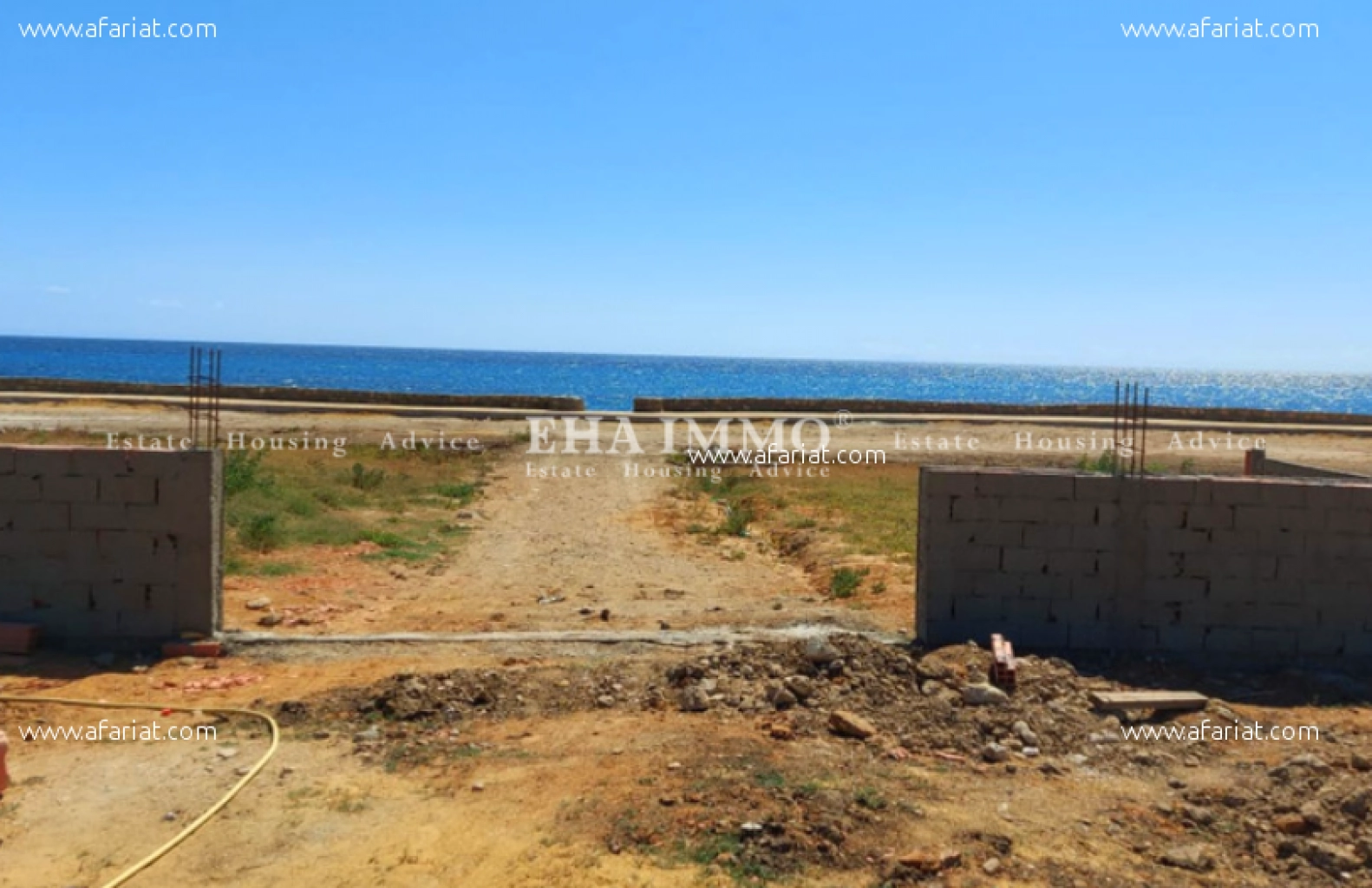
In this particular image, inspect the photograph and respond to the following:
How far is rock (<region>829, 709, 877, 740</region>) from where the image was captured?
20.9 ft

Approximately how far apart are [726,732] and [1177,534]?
4.26 metres

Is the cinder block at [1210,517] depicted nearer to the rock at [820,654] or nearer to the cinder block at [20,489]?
the rock at [820,654]

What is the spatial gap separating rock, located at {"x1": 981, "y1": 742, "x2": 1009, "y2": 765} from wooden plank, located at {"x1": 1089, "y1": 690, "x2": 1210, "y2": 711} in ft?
4.14

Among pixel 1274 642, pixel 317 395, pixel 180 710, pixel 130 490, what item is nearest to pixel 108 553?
pixel 130 490

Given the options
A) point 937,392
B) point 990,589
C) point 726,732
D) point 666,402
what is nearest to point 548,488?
point 990,589

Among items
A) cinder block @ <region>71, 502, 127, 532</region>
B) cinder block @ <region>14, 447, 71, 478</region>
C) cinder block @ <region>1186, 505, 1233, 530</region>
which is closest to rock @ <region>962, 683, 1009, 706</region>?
cinder block @ <region>1186, 505, 1233, 530</region>

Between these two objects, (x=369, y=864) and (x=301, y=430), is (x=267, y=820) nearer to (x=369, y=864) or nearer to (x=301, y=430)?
(x=369, y=864)

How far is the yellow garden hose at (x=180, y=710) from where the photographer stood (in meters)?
4.77

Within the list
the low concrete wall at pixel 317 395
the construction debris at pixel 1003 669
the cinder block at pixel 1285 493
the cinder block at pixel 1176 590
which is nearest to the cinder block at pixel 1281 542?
the cinder block at pixel 1285 493

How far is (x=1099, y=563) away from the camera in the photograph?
8320 millimetres

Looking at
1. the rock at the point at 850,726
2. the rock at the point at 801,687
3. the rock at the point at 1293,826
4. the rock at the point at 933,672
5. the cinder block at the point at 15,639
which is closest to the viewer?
the rock at the point at 1293,826

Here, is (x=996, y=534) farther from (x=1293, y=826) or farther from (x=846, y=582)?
(x=1293, y=826)

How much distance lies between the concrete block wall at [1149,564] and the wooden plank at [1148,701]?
1145mm

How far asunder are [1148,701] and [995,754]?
1.59m
